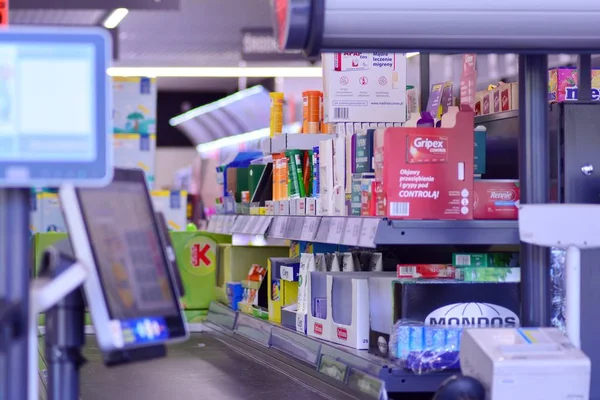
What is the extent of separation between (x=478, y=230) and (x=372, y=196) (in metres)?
0.38

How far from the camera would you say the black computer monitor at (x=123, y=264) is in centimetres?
223

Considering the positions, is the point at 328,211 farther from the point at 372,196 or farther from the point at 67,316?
the point at 67,316

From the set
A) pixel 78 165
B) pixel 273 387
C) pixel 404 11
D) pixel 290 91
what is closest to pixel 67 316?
pixel 78 165

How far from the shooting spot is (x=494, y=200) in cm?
374

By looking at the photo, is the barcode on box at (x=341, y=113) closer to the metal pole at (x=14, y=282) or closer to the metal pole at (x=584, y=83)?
the metal pole at (x=584, y=83)

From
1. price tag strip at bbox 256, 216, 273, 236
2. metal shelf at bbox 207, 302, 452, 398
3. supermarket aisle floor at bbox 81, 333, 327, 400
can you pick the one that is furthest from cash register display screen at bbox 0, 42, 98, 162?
price tag strip at bbox 256, 216, 273, 236

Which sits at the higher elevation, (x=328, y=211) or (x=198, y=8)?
(x=198, y=8)

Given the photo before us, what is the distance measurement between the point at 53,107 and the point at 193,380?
260 cm

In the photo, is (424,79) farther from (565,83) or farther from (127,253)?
(127,253)

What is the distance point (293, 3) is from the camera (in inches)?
111

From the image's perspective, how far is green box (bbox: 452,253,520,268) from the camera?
3.69m

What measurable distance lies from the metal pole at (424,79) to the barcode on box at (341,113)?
1.67ft

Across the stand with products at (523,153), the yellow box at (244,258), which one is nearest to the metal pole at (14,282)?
the stand with products at (523,153)

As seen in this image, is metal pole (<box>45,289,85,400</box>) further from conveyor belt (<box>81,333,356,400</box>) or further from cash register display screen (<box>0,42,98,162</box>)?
conveyor belt (<box>81,333,356,400</box>)
